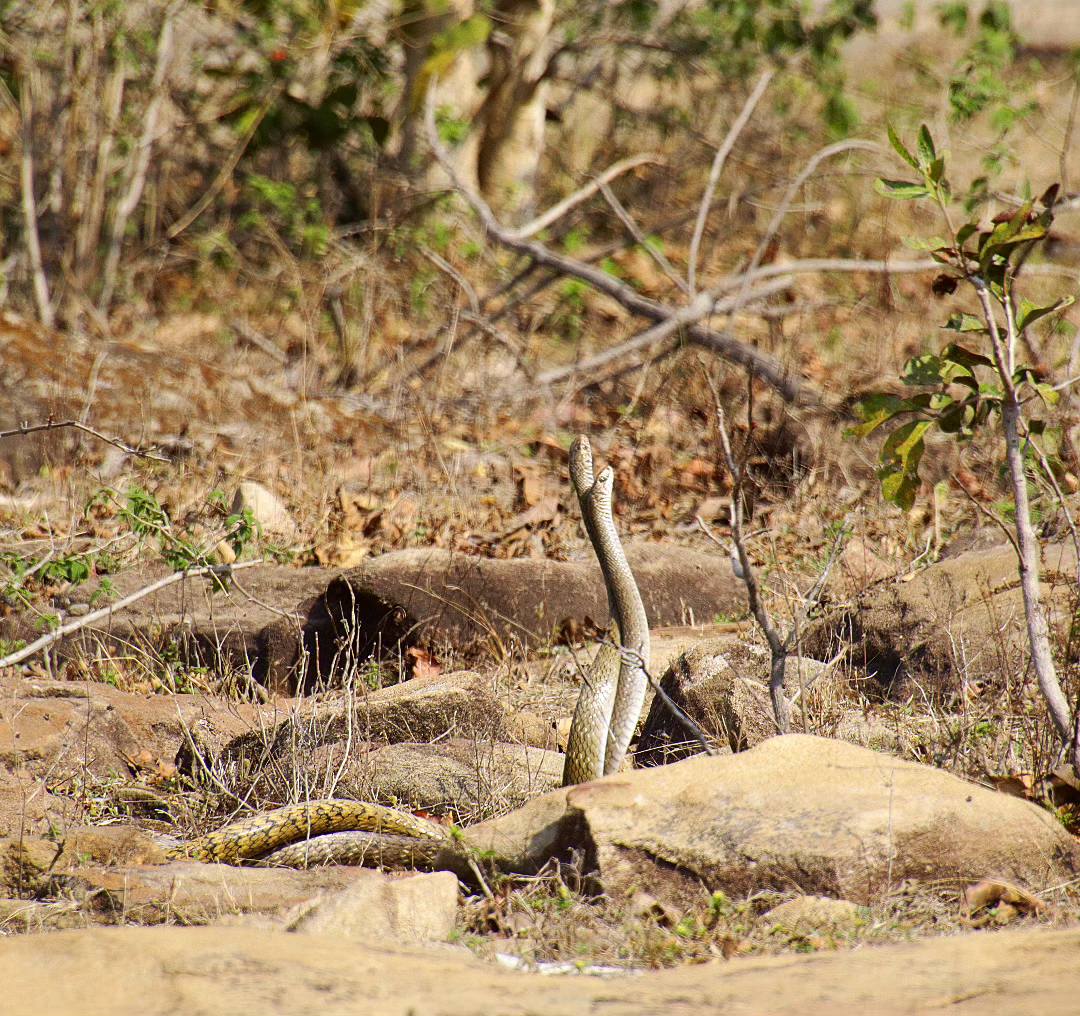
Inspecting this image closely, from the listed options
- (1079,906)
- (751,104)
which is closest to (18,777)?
(1079,906)

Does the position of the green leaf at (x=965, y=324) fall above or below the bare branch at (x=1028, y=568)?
above

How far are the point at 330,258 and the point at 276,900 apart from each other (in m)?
7.84

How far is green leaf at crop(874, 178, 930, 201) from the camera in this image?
390 centimetres

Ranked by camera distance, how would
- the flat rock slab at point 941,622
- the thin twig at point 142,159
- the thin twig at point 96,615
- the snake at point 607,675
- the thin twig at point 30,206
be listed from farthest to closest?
the thin twig at point 142,159 → the thin twig at point 30,206 → the thin twig at point 96,615 → the flat rock slab at point 941,622 → the snake at point 607,675

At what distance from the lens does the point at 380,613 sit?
227 inches

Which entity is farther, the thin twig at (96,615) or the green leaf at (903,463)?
the thin twig at (96,615)

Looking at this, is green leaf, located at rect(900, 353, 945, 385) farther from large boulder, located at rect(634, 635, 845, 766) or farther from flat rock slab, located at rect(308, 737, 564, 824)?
flat rock slab, located at rect(308, 737, 564, 824)

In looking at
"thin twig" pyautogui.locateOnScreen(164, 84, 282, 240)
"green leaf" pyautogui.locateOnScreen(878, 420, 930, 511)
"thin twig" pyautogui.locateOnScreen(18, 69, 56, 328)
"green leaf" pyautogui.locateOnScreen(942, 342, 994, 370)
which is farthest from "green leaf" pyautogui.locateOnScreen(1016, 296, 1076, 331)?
"thin twig" pyautogui.locateOnScreen(164, 84, 282, 240)

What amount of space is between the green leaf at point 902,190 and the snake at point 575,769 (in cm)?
111

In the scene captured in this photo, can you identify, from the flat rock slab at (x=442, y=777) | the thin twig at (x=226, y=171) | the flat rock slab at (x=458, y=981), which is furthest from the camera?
the thin twig at (x=226, y=171)

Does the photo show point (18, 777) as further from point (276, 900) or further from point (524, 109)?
point (524, 109)

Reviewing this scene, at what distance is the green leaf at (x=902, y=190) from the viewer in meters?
3.90

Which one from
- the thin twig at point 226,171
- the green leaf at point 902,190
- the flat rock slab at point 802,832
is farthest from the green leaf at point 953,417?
the thin twig at point 226,171

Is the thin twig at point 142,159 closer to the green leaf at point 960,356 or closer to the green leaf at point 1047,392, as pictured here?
the green leaf at point 960,356
